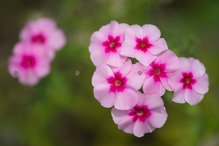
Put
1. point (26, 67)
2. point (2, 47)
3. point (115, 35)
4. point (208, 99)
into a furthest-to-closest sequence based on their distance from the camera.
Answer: point (2, 47) → point (208, 99) → point (26, 67) → point (115, 35)

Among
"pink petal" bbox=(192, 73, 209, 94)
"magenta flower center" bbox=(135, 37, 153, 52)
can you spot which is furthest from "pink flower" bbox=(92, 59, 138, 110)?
"pink petal" bbox=(192, 73, 209, 94)

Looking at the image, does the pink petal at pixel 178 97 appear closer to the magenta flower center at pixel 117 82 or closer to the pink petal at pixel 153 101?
the pink petal at pixel 153 101

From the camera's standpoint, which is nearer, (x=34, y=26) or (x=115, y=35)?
(x=115, y=35)

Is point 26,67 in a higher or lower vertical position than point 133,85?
higher

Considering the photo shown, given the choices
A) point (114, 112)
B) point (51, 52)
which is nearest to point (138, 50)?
point (114, 112)

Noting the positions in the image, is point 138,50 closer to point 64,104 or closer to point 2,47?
point 64,104

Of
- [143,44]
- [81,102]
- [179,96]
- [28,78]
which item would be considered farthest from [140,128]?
[81,102]

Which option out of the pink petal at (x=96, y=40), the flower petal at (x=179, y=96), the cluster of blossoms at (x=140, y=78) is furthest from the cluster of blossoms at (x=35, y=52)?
the flower petal at (x=179, y=96)
